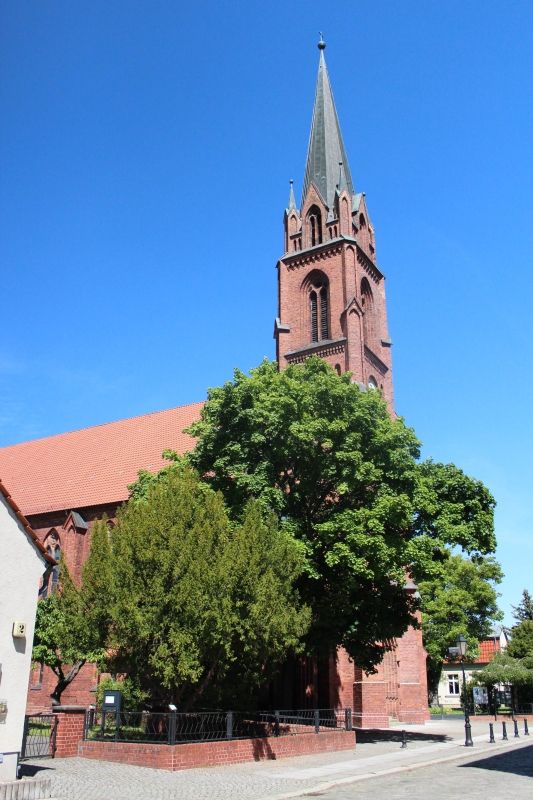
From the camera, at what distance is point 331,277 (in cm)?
3688

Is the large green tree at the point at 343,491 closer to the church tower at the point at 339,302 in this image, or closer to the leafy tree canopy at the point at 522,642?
the church tower at the point at 339,302

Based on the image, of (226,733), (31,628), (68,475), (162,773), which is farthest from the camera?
(68,475)

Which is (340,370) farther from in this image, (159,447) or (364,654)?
(364,654)

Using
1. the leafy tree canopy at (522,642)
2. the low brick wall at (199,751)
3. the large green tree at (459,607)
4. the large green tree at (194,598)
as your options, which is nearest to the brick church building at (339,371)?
the low brick wall at (199,751)

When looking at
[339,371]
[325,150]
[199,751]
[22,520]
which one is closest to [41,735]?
[199,751]

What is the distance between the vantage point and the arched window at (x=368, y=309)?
121 ft

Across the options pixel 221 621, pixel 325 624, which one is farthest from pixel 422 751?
pixel 221 621

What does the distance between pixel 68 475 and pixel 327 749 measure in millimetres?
21948

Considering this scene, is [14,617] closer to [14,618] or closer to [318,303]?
[14,618]

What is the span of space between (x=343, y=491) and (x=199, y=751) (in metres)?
8.25

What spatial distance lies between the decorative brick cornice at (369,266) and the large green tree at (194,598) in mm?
24396

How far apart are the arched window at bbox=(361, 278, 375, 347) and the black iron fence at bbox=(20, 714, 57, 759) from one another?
85.7 feet

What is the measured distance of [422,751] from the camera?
722 inches

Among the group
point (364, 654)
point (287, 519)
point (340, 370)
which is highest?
point (340, 370)
